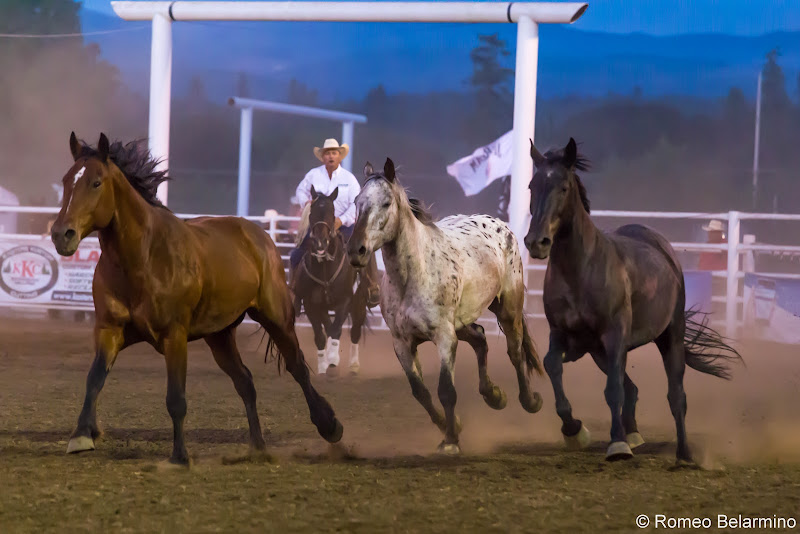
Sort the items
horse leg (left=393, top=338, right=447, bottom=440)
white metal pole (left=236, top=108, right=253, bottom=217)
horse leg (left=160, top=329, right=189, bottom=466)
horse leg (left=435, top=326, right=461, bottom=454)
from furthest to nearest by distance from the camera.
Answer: white metal pole (left=236, top=108, right=253, bottom=217), horse leg (left=393, top=338, right=447, bottom=440), horse leg (left=435, top=326, right=461, bottom=454), horse leg (left=160, top=329, right=189, bottom=466)

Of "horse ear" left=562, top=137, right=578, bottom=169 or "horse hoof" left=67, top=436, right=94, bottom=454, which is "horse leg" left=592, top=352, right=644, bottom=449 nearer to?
"horse ear" left=562, top=137, right=578, bottom=169

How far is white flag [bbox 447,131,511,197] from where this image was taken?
47.7 ft

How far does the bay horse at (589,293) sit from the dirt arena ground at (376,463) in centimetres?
39

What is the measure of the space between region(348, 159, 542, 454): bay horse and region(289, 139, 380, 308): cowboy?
3668mm

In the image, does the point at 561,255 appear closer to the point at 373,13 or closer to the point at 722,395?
the point at 722,395

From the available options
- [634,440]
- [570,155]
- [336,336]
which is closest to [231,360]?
[570,155]

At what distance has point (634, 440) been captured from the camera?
5859 millimetres

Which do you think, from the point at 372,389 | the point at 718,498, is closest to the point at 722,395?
the point at 372,389

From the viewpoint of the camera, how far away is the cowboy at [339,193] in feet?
33.5

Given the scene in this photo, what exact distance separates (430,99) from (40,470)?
5686 centimetres

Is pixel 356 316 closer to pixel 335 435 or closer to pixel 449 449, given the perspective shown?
pixel 335 435

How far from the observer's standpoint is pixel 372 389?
8.91m

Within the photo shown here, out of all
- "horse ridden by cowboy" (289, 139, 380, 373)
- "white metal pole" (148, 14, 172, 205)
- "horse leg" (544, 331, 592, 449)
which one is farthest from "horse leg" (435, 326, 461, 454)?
"white metal pole" (148, 14, 172, 205)

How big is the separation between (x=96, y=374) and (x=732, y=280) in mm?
9154
